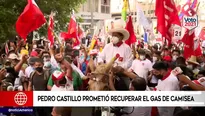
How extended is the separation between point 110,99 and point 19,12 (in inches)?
520

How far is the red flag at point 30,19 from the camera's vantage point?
799 cm

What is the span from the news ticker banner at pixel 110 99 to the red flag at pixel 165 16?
4806mm

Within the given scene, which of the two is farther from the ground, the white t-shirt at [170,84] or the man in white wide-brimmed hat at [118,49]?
the man in white wide-brimmed hat at [118,49]

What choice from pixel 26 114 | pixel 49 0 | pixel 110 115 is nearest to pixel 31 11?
pixel 26 114

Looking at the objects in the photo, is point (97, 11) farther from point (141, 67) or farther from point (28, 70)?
point (28, 70)

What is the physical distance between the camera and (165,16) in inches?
396

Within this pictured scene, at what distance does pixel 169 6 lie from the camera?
10.0m

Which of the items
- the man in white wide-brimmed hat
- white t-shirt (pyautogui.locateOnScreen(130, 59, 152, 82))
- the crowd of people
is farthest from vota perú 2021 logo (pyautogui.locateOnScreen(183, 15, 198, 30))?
the man in white wide-brimmed hat

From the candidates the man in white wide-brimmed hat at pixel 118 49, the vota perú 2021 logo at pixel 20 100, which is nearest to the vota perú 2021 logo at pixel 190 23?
the man in white wide-brimmed hat at pixel 118 49

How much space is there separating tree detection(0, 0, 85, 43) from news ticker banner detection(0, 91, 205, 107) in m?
11.4

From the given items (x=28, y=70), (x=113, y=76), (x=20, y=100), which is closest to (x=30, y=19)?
(x=28, y=70)

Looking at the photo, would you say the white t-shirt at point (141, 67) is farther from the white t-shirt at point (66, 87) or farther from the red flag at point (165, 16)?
the white t-shirt at point (66, 87)

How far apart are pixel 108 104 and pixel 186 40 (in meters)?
6.50

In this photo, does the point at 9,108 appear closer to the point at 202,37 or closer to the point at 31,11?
the point at 31,11
